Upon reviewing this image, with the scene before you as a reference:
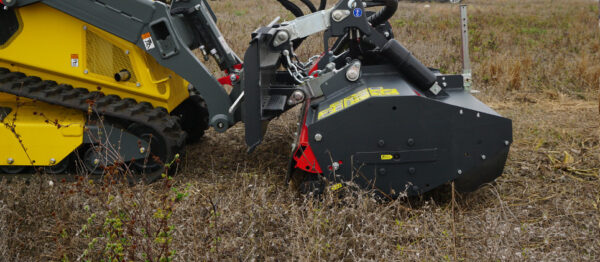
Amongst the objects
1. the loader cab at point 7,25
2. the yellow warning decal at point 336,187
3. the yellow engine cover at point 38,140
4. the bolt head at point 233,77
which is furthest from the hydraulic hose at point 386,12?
the loader cab at point 7,25

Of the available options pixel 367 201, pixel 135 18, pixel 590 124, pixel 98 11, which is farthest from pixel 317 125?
pixel 590 124

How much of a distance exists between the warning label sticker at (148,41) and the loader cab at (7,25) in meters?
1.04

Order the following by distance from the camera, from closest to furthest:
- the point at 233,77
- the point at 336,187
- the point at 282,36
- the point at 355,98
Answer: the point at 336,187 < the point at 355,98 < the point at 282,36 < the point at 233,77

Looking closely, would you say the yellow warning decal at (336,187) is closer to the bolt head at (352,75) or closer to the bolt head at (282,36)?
the bolt head at (352,75)

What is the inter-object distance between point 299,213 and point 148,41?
1850 mm

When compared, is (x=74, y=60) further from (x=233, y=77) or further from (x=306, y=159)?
(x=306, y=159)

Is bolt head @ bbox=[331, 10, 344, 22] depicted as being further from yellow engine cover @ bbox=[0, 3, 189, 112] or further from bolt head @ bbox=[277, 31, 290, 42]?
yellow engine cover @ bbox=[0, 3, 189, 112]

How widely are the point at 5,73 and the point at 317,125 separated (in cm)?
260

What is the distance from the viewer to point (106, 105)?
4.19 meters

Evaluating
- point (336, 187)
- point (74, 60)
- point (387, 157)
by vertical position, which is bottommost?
point (336, 187)

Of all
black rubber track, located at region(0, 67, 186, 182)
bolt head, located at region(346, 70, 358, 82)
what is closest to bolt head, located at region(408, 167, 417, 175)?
bolt head, located at region(346, 70, 358, 82)

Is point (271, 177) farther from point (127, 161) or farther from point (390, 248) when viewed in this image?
point (390, 248)

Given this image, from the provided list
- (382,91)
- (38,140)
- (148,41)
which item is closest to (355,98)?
(382,91)

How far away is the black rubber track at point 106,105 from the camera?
13.5 ft
